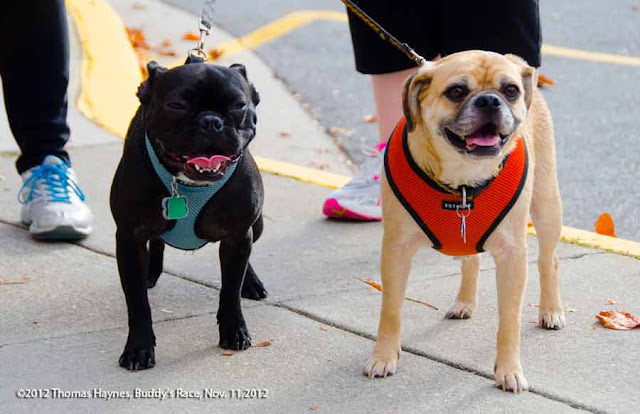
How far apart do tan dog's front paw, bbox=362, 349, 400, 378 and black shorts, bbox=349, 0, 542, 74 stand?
5.07 feet

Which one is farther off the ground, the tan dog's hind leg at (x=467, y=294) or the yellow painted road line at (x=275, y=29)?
the tan dog's hind leg at (x=467, y=294)

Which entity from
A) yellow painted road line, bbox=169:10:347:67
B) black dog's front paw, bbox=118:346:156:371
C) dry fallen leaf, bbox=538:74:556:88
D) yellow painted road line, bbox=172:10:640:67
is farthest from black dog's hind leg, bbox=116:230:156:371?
dry fallen leaf, bbox=538:74:556:88

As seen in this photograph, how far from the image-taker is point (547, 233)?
3760 mm

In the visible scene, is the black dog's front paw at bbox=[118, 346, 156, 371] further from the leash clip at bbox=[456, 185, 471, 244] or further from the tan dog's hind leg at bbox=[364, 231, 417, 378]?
the leash clip at bbox=[456, 185, 471, 244]

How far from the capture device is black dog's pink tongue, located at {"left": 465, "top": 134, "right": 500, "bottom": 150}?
306 centimetres

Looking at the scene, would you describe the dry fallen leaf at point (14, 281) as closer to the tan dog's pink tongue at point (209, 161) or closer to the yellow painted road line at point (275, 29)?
the tan dog's pink tongue at point (209, 161)

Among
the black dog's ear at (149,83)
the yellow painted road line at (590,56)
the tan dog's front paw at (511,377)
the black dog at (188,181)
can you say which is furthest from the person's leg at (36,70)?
the yellow painted road line at (590,56)

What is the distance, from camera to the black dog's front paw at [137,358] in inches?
133

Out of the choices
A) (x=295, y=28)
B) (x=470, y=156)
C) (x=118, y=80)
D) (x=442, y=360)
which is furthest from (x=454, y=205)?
(x=295, y=28)

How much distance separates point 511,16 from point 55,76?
2164mm

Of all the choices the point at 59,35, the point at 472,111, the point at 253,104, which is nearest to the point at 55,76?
the point at 59,35

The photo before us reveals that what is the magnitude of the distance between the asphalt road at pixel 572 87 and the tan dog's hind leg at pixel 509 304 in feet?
6.24

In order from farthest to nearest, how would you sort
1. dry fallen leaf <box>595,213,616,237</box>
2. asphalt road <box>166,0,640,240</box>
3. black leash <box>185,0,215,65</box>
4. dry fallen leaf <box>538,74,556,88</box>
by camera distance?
dry fallen leaf <box>538,74,556,88</box> → asphalt road <box>166,0,640,240</box> → dry fallen leaf <box>595,213,616,237</box> → black leash <box>185,0,215,65</box>

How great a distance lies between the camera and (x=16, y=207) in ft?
16.8
